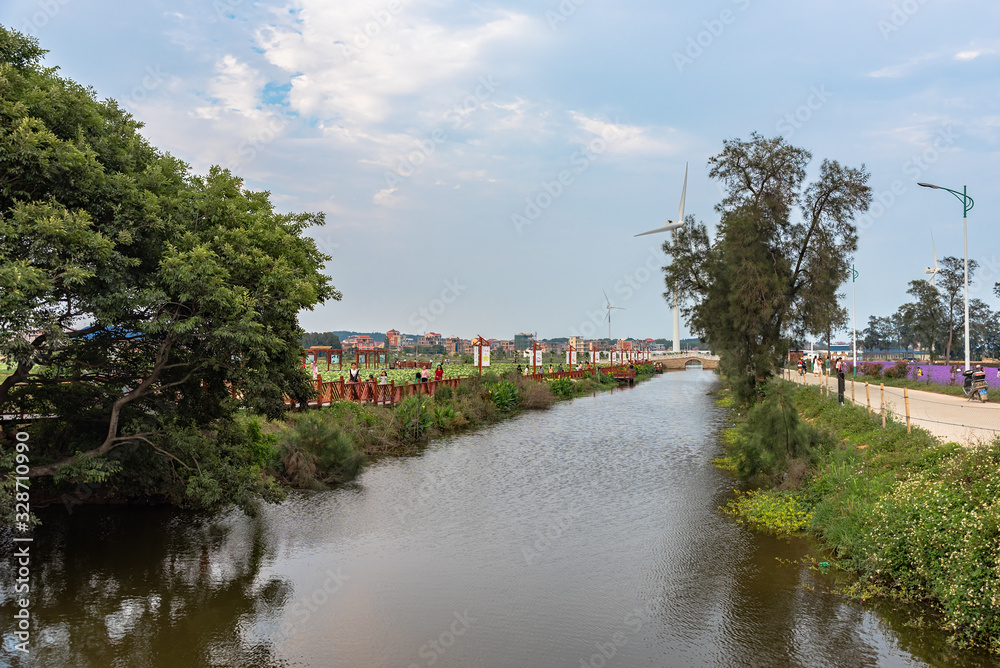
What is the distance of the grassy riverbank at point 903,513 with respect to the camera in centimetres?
802

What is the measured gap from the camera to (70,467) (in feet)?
32.3

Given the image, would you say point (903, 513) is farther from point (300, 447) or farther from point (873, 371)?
point (873, 371)

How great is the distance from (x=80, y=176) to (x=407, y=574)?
7793 millimetres

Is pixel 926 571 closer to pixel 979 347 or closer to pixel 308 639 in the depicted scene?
pixel 308 639

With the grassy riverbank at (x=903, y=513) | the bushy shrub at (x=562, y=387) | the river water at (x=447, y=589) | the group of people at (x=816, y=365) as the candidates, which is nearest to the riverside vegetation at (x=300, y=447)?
the river water at (x=447, y=589)

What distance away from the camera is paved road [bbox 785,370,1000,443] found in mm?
15100

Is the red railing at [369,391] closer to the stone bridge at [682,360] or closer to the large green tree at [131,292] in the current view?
the large green tree at [131,292]

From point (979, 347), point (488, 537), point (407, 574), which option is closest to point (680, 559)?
point (488, 537)

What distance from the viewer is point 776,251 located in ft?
97.1
